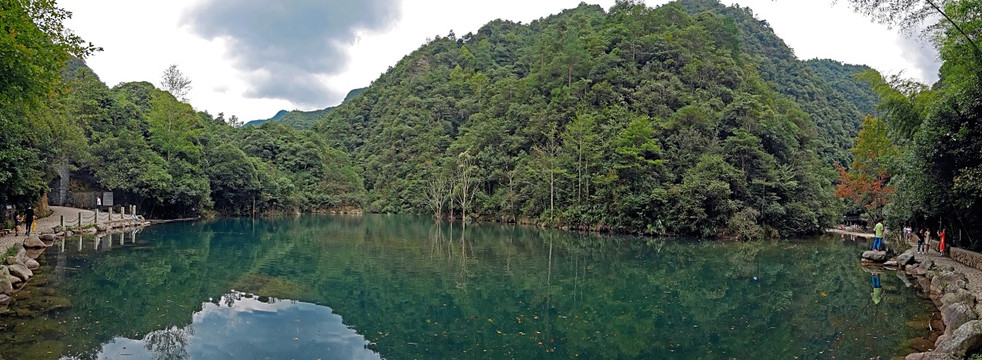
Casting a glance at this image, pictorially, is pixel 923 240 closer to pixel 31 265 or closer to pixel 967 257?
pixel 967 257

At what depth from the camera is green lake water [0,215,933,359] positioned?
25.3 ft

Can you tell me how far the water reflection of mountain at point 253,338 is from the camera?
7348 millimetres

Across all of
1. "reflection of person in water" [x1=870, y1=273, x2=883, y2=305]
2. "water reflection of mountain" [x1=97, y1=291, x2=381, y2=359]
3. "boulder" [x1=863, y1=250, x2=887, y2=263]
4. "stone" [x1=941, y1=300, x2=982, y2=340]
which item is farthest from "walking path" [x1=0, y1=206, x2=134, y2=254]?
"boulder" [x1=863, y1=250, x2=887, y2=263]

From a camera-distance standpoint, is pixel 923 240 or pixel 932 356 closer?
pixel 932 356

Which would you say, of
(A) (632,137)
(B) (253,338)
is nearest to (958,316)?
(B) (253,338)

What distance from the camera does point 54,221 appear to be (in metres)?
24.2

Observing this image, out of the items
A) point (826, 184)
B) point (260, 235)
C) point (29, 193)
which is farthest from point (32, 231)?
point (826, 184)

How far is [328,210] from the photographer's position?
6122 cm

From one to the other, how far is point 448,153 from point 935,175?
46.4m

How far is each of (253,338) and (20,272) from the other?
7.28 meters

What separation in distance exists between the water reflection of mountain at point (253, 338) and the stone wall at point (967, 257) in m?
17.5

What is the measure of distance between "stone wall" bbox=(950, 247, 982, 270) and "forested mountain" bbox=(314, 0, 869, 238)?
12.8m

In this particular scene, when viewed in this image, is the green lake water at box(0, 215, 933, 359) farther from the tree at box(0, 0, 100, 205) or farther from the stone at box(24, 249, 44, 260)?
the tree at box(0, 0, 100, 205)

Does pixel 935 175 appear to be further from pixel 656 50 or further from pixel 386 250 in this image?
pixel 656 50
